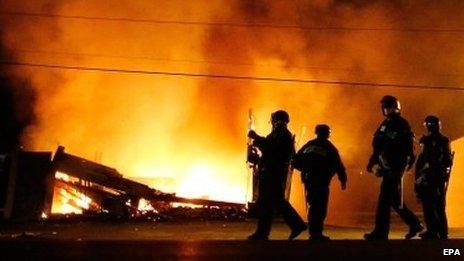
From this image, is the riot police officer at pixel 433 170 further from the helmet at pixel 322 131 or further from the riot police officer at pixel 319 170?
the helmet at pixel 322 131

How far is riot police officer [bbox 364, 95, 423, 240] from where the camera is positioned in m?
6.48

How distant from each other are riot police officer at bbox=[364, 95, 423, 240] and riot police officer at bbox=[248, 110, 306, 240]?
2.45ft

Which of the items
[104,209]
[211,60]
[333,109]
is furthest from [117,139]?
[104,209]

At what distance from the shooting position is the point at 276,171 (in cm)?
668

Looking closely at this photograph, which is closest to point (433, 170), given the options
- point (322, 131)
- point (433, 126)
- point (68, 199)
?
point (433, 126)

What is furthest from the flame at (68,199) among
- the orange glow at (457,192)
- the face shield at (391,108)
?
the face shield at (391,108)

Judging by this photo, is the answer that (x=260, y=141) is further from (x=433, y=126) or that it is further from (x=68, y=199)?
(x=68, y=199)

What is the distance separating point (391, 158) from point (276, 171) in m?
1.08

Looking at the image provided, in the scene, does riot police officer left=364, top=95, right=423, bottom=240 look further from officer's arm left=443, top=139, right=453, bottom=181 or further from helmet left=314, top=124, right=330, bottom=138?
officer's arm left=443, top=139, right=453, bottom=181

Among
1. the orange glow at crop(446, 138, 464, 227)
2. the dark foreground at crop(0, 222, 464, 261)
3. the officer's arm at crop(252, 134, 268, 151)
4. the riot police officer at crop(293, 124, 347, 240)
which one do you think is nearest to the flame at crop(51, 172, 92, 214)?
the orange glow at crop(446, 138, 464, 227)

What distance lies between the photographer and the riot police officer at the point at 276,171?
21.8 ft

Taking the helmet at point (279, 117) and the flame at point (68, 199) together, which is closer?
the helmet at point (279, 117)

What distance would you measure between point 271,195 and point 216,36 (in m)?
15.7

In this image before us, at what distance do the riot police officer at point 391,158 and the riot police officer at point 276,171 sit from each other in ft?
2.45
